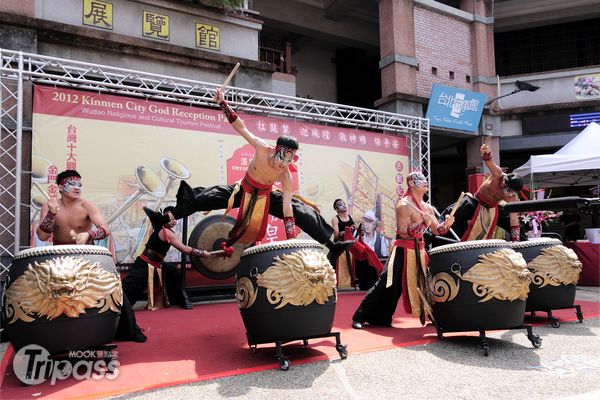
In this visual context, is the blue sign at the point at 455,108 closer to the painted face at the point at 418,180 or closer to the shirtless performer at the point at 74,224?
the painted face at the point at 418,180

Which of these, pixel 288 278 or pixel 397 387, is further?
pixel 288 278

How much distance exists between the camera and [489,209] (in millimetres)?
5113

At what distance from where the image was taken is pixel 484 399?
232 centimetres

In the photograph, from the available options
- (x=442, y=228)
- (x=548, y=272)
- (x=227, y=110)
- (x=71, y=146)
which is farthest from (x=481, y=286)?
(x=71, y=146)

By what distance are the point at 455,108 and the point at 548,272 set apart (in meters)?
7.08

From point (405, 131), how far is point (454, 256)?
5134 mm

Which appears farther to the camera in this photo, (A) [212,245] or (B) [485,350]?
(A) [212,245]

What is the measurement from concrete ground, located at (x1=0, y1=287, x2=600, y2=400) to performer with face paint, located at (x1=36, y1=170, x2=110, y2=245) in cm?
150

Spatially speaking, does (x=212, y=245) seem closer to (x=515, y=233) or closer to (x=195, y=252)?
(x=195, y=252)

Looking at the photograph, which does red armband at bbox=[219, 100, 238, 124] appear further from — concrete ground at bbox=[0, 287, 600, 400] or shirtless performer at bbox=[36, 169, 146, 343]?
concrete ground at bbox=[0, 287, 600, 400]

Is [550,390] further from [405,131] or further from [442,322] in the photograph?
[405,131]

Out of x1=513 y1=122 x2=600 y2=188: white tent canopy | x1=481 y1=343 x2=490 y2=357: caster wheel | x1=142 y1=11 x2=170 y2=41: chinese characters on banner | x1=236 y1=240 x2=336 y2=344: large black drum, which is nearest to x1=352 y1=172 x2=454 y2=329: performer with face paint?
x1=481 y1=343 x2=490 y2=357: caster wheel

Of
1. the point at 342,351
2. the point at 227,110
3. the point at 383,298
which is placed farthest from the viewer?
the point at 383,298

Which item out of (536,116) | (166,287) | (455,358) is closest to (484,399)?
(455,358)
